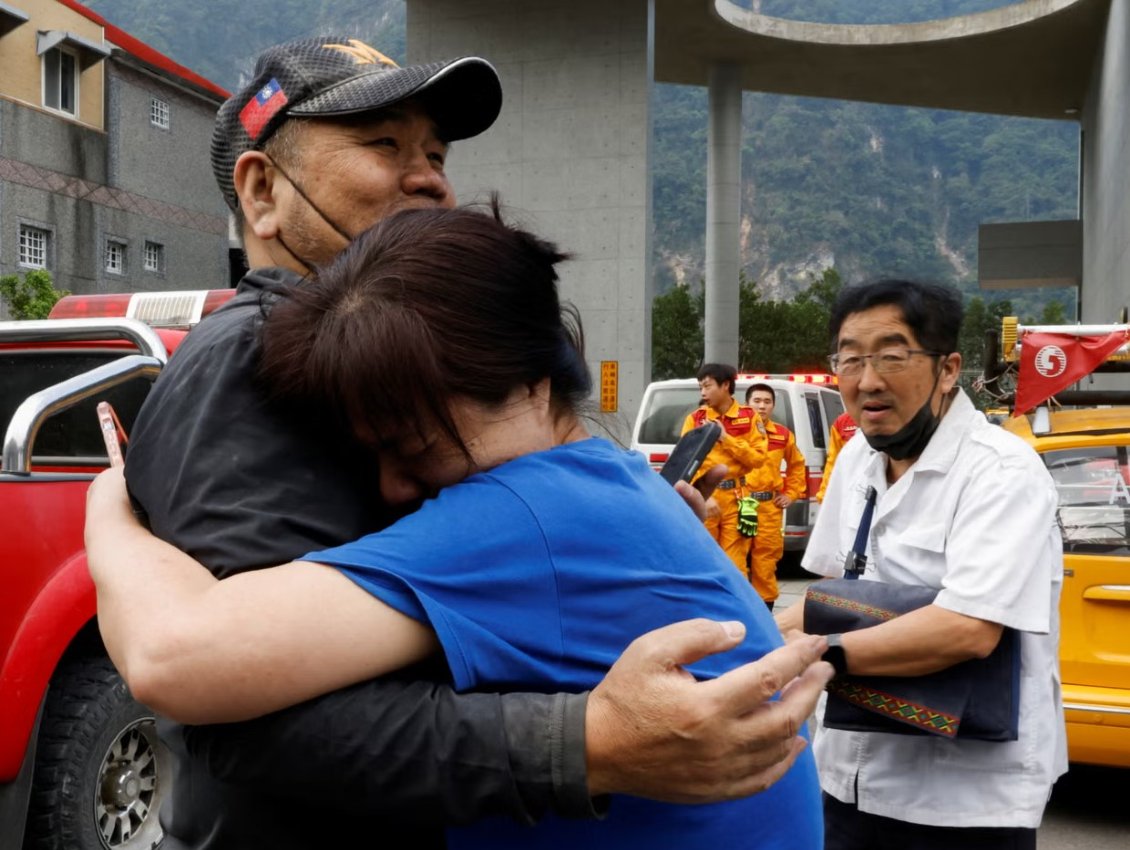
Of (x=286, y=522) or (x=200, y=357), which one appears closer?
(x=286, y=522)

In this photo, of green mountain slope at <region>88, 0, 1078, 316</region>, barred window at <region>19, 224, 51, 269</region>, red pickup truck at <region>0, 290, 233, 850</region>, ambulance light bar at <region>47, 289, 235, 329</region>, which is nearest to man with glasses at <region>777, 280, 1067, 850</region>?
red pickup truck at <region>0, 290, 233, 850</region>

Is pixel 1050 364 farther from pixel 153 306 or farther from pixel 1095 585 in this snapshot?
pixel 153 306

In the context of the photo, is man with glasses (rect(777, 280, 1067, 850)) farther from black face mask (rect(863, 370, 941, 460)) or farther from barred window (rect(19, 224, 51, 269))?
barred window (rect(19, 224, 51, 269))

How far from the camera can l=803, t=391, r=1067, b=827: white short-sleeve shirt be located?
8.07 ft

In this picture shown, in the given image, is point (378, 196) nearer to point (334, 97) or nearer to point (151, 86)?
point (334, 97)

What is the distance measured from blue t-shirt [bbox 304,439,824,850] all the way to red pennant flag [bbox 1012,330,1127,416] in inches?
205

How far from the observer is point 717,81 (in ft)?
105

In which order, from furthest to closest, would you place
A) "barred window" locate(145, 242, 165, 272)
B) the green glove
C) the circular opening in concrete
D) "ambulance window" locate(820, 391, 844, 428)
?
the circular opening in concrete, "barred window" locate(145, 242, 165, 272), "ambulance window" locate(820, 391, 844, 428), the green glove

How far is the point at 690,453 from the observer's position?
1934mm

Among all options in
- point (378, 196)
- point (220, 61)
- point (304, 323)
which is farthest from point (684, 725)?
point (220, 61)

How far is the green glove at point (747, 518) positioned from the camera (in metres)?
9.45

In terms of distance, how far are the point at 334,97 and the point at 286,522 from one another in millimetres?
649

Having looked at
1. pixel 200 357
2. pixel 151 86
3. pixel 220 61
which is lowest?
pixel 200 357

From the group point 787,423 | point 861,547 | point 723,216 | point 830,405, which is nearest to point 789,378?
point 830,405
